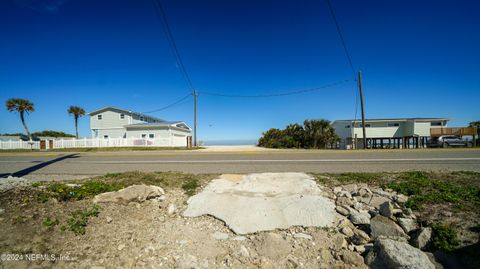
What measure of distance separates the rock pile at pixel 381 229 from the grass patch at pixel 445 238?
0.11m

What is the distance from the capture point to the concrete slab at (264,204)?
384 cm

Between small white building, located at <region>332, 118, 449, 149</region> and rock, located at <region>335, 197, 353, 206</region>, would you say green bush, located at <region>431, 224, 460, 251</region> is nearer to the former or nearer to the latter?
rock, located at <region>335, 197, 353, 206</region>

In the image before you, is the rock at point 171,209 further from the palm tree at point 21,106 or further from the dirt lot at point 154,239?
the palm tree at point 21,106

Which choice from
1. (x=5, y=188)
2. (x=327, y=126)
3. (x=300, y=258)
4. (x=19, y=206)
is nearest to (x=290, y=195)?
(x=300, y=258)

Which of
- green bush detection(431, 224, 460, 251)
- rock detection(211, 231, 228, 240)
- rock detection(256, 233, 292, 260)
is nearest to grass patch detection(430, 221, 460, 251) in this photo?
green bush detection(431, 224, 460, 251)

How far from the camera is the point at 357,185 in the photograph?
5141mm

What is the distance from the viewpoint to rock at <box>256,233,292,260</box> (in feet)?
10.4

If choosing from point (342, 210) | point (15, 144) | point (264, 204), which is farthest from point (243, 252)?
point (15, 144)

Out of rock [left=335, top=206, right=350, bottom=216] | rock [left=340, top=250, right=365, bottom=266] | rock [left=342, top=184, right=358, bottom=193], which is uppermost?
rock [left=342, top=184, right=358, bottom=193]

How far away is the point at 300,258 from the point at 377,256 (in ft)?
3.53

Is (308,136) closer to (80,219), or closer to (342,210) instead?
(342,210)

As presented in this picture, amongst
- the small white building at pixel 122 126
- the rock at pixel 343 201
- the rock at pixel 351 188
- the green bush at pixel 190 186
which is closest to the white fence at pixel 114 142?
the small white building at pixel 122 126

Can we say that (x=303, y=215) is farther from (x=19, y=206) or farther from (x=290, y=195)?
(x=19, y=206)

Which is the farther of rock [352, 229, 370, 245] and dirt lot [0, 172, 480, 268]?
rock [352, 229, 370, 245]
